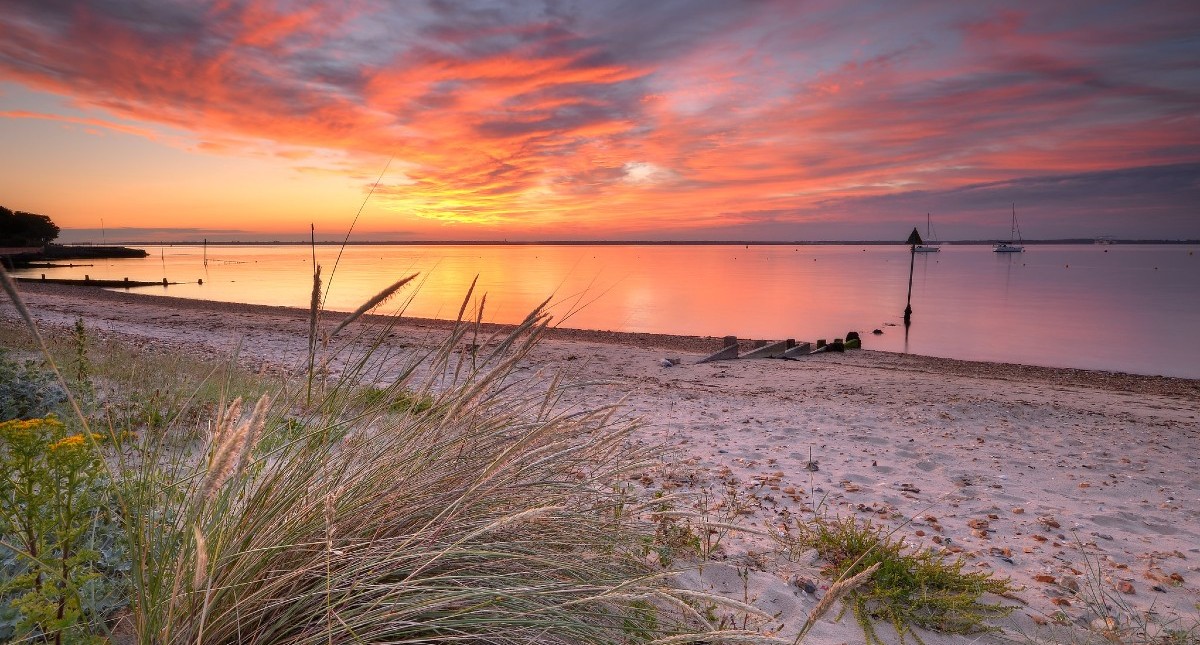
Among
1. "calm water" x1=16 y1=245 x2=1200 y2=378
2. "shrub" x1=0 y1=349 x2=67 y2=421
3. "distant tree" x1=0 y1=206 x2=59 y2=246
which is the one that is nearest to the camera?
"shrub" x1=0 y1=349 x2=67 y2=421

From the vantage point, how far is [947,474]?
6258 millimetres

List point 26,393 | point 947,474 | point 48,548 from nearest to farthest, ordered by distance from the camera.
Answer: point 48,548 → point 26,393 → point 947,474

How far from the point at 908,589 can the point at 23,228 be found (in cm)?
11685

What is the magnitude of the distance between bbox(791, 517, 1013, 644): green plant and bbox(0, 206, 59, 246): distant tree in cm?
10810

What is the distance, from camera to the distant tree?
79.4 m

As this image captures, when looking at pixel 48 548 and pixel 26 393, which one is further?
pixel 26 393

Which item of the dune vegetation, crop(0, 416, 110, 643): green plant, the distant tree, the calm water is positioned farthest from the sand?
Result: the distant tree

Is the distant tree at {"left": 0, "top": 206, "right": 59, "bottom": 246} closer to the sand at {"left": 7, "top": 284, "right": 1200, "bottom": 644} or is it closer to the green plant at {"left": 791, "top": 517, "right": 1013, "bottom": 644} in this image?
the sand at {"left": 7, "top": 284, "right": 1200, "bottom": 644}

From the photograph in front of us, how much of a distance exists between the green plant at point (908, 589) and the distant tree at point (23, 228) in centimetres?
10810

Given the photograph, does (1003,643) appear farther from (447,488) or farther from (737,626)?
(447,488)

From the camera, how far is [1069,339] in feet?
96.6

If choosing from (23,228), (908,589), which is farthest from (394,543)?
(23,228)

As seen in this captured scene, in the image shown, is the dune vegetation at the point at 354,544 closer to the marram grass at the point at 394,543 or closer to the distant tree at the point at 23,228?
the marram grass at the point at 394,543

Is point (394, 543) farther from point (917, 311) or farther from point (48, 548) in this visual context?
point (917, 311)
